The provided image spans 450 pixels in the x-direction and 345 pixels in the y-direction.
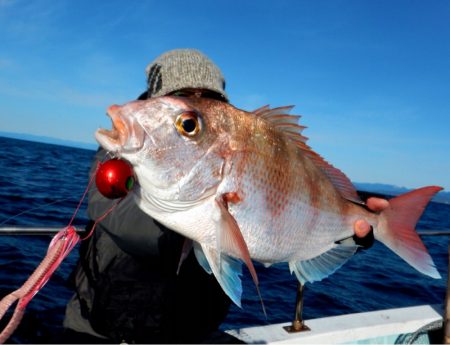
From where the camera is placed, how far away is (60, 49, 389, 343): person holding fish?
8.98 feet

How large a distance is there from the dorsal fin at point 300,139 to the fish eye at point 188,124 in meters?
0.44

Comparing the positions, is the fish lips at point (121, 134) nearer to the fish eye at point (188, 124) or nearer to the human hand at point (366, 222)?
the fish eye at point (188, 124)

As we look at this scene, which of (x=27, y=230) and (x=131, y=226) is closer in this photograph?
(x=131, y=226)

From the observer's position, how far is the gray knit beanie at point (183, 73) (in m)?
2.76

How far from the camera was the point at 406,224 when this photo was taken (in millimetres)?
2613

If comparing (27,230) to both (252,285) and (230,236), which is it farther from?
(252,285)

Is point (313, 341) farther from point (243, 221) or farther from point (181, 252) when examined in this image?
point (243, 221)

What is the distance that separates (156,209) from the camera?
5.98 feet

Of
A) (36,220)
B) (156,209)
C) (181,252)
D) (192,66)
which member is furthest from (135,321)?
(36,220)

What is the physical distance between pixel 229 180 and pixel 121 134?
0.58 meters

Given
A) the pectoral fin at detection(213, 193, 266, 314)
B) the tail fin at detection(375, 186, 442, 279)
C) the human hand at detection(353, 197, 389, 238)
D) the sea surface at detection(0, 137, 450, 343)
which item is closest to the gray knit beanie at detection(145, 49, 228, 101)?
the pectoral fin at detection(213, 193, 266, 314)

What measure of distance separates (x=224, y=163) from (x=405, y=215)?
1.53 m

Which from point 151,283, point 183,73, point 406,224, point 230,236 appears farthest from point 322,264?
point 183,73

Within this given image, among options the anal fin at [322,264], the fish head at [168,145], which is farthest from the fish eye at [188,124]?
the anal fin at [322,264]
